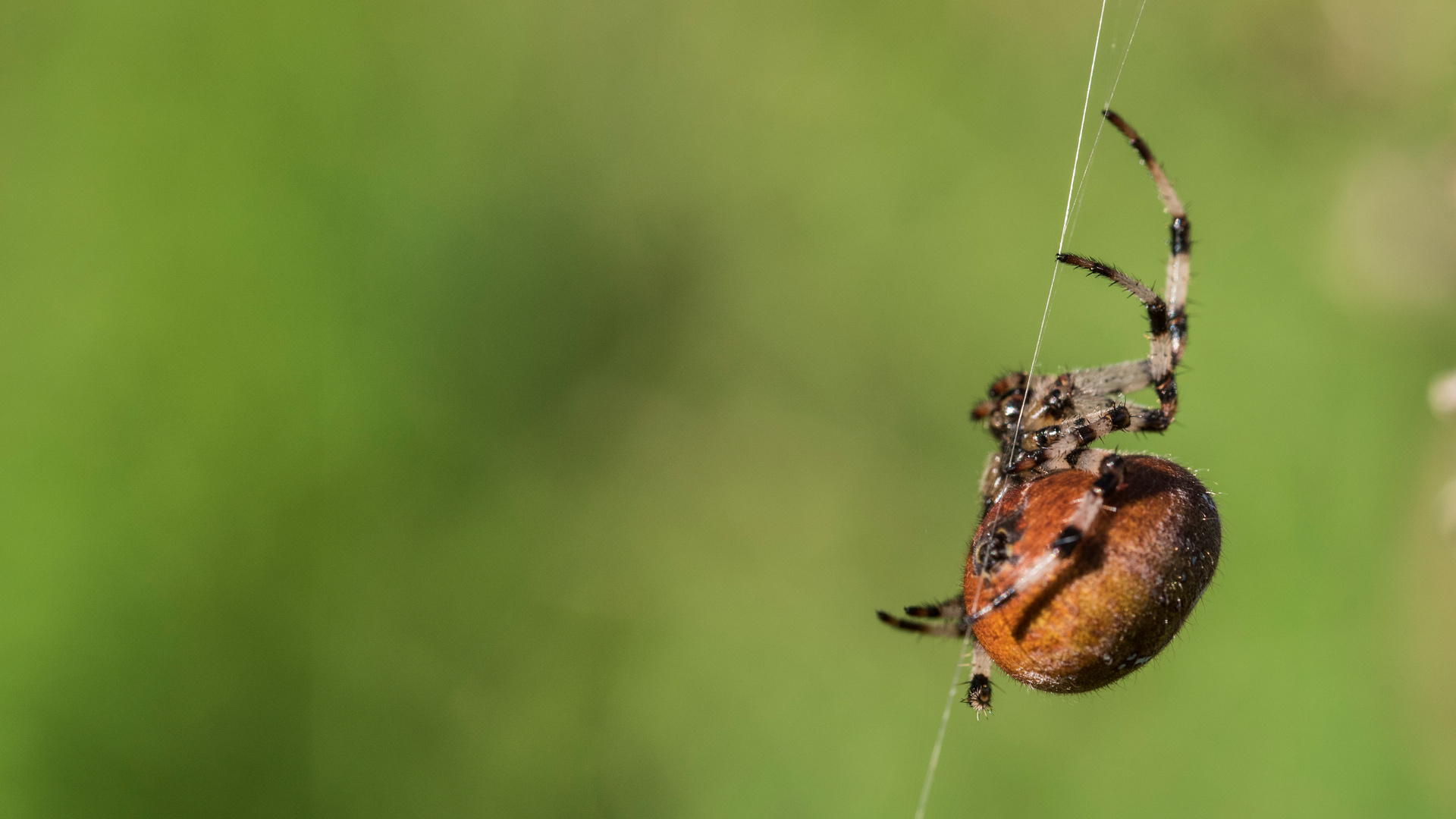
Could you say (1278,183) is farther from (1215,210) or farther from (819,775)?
(819,775)

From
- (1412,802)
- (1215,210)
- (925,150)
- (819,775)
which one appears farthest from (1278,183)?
(819,775)

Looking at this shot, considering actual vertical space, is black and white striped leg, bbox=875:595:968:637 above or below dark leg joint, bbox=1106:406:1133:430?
below

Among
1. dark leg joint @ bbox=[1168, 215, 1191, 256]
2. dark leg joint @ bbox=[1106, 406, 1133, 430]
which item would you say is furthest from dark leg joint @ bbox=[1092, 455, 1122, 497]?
dark leg joint @ bbox=[1168, 215, 1191, 256]

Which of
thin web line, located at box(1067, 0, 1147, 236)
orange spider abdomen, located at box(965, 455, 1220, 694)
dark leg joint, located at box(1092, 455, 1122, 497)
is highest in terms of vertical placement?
thin web line, located at box(1067, 0, 1147, 236)

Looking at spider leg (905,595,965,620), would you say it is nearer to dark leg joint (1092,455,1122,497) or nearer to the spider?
the spider

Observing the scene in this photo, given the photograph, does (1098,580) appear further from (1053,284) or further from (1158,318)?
(1053,284)

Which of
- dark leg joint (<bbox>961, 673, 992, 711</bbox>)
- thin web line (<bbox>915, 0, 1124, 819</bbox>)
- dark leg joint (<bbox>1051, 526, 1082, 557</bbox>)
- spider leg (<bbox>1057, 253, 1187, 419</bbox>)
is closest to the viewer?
dark leg joint (<bbox>1051, 526, 1082, 557</bbox>)

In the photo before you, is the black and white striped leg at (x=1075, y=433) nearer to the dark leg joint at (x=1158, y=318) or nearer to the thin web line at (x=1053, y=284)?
the dark leg joint at (x=1158, y=318)
